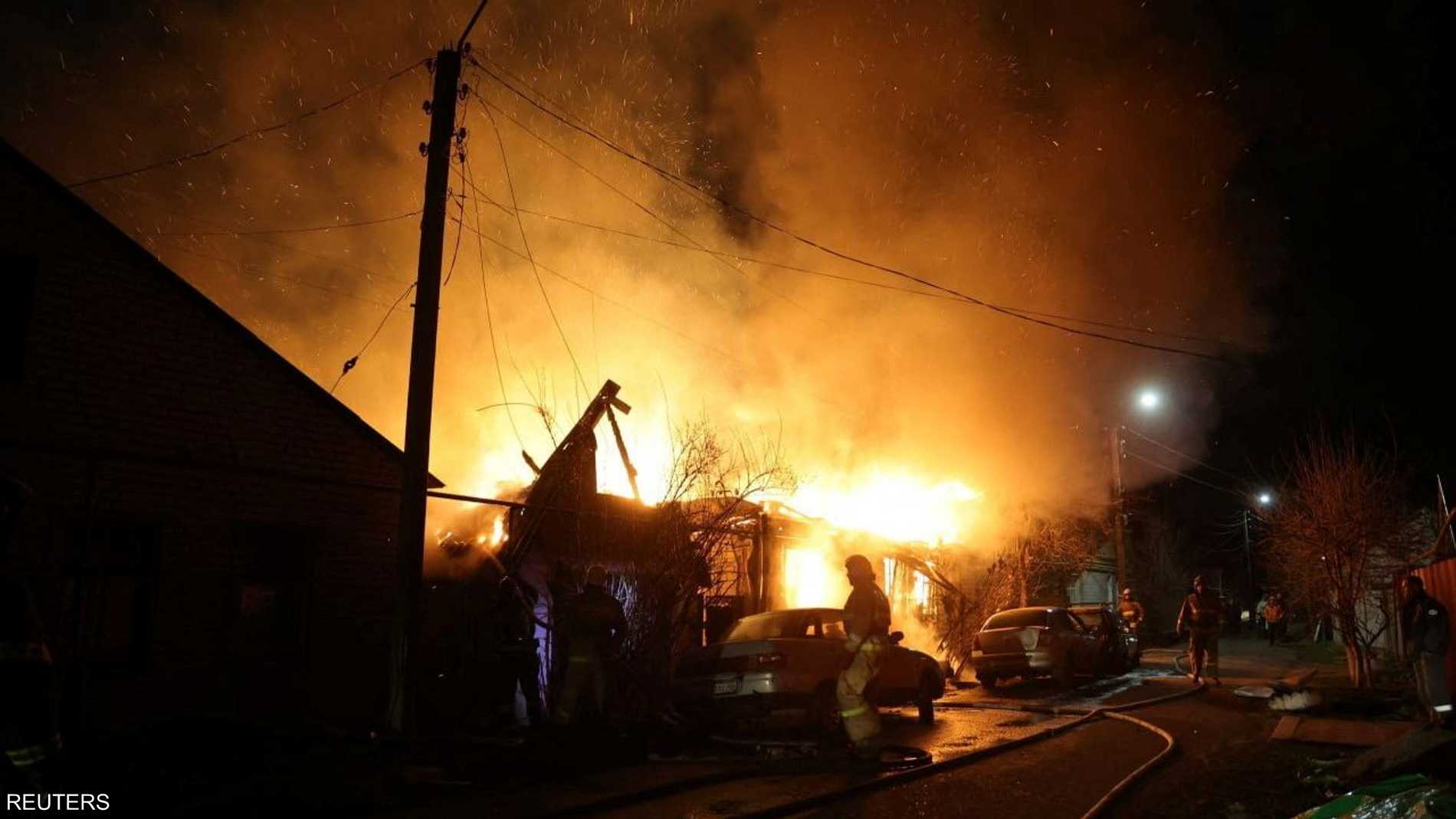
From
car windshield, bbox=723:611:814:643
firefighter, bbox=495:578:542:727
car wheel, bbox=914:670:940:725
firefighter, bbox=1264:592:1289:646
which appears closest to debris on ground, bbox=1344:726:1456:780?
car windshield, bbox=723:611:814:643

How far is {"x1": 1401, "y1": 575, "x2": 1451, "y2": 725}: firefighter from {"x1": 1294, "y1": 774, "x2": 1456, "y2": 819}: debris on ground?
651 cm

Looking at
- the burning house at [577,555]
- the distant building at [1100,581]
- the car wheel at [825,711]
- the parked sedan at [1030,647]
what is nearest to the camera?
the car wheel at [825,711]

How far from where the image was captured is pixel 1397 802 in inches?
155

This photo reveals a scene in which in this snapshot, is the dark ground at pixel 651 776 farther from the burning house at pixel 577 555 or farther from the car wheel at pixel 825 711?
the burning house at pixel 577 555

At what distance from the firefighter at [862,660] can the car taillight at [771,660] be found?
1531mm

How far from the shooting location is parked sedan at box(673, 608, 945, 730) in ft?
32.2

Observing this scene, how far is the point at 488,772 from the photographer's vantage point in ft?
25.6

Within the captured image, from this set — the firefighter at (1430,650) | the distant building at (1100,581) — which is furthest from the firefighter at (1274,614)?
the firefighter at (1430,650)

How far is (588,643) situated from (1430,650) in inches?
339

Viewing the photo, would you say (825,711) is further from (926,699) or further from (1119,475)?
(1119,475)

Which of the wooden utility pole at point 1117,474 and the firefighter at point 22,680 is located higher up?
the wooden utility pole at point 1117,474

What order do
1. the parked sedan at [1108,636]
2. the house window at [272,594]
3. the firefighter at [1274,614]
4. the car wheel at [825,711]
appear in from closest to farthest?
the house window at [272,594] → the car wheel at [825,711] → the parked sedan at [1108,636] → the firefighter at [1274,614]

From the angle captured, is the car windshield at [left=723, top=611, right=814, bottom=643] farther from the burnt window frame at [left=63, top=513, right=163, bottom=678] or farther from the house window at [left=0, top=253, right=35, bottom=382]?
the house window at [left=0, top=253, right=35, bottom=382]

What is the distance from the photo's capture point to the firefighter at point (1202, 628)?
53.1 feet
